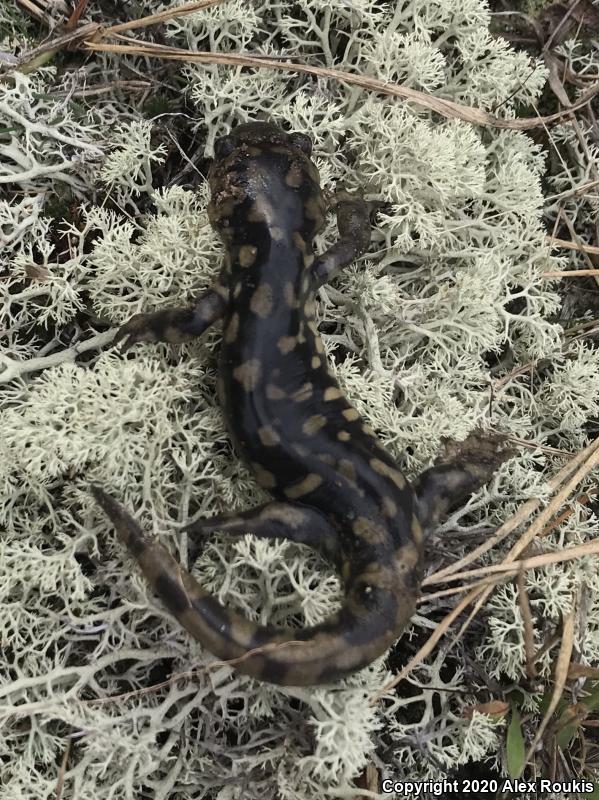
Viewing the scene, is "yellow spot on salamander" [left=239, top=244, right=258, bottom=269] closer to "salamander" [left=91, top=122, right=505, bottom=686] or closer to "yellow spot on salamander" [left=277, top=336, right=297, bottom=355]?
"salamander" [left=91, top=122, right=505, bottom=686]

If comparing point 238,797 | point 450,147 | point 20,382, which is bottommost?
point 238,797

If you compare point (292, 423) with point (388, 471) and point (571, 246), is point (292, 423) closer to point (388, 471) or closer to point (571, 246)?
point (388, 471)

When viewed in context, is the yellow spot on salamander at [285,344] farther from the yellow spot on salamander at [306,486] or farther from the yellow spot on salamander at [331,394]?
the yellow spot on salamander at [306,486]

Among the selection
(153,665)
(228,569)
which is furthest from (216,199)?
(153,665)

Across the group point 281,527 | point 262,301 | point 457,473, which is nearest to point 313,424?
point 281,527

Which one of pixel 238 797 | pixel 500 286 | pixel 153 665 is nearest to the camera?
pixel 238 797

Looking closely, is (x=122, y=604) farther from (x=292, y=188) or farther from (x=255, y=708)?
(x=292, y=188)
